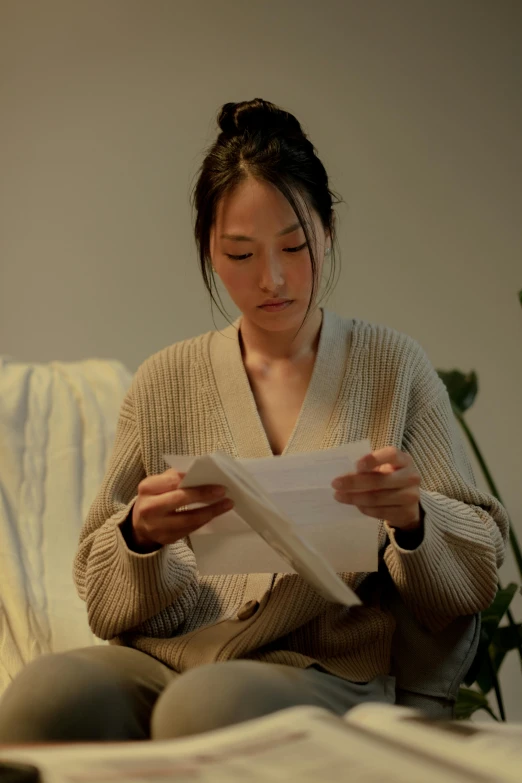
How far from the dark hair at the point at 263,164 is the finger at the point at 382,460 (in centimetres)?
30

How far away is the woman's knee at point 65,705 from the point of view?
2.60 feet

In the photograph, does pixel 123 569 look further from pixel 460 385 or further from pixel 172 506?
pixel 460 385

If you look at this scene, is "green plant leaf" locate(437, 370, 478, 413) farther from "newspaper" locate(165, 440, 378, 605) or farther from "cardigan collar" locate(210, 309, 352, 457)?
"newspaper" locate(165, 440, 378, 605)

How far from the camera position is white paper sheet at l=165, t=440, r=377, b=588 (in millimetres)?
913

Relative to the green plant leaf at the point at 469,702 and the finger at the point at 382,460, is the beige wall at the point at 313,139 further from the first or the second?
the finger at the point at 382,460

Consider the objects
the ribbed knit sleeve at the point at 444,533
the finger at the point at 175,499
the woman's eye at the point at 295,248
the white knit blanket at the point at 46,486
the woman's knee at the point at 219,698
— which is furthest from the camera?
the white knit blanket at the point at 46,486

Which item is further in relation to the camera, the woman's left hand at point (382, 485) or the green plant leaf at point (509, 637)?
the green plant leaf at point (509, 637)

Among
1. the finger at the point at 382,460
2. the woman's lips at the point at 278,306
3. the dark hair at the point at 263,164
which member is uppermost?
the dark hair at the point at 263,164

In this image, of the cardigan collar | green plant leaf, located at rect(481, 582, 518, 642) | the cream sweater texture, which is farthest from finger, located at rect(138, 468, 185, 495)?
green plant leaf, located at rect(481, 582, 518, 642)

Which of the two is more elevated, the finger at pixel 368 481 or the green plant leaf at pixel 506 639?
the finger at pixel 368 481

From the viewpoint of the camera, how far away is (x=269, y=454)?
1.11m

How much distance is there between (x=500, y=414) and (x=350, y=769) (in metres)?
1.69

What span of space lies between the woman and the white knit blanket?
347 mm

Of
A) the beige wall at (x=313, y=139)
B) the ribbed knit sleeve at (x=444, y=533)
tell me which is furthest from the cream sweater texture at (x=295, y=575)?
the beige wall at (x=313, y=139)
